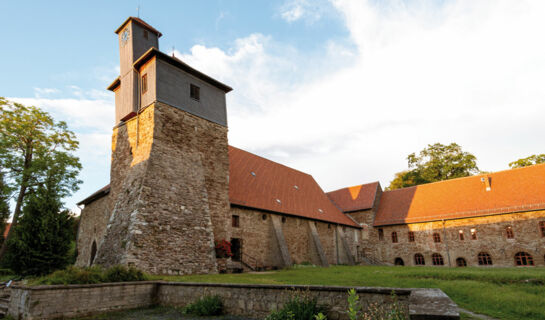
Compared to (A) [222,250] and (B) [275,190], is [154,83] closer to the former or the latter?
(A) [222,250]

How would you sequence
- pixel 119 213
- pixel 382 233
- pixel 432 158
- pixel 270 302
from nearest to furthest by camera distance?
pixel 270 302 < pixel 119 213 < pixel 382 233 < pixel 432 158

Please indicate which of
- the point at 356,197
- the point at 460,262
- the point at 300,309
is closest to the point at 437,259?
the point at 460,262

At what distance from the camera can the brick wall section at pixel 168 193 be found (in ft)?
43.4

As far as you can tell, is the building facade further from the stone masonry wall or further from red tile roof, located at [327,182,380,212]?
red tile roof, located at [327,182,380,212]

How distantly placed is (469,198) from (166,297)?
84.7 ft

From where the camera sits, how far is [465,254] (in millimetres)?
24203

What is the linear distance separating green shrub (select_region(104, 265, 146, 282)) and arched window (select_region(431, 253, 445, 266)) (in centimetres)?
2359

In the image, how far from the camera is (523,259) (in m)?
22.0

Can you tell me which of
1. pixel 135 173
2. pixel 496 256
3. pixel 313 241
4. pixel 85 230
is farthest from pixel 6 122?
pixel 496 256

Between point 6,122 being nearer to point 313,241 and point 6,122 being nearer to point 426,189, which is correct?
point 313,241

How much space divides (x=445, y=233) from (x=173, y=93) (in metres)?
23.5

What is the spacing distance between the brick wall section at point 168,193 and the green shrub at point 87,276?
2373 millimetres

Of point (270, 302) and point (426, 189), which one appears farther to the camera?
point (426, 189)


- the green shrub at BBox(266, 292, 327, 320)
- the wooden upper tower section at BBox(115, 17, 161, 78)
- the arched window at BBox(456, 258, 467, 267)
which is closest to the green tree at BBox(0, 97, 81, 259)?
the wooden upper tower section at BBox(115, 17, 161, 78)
